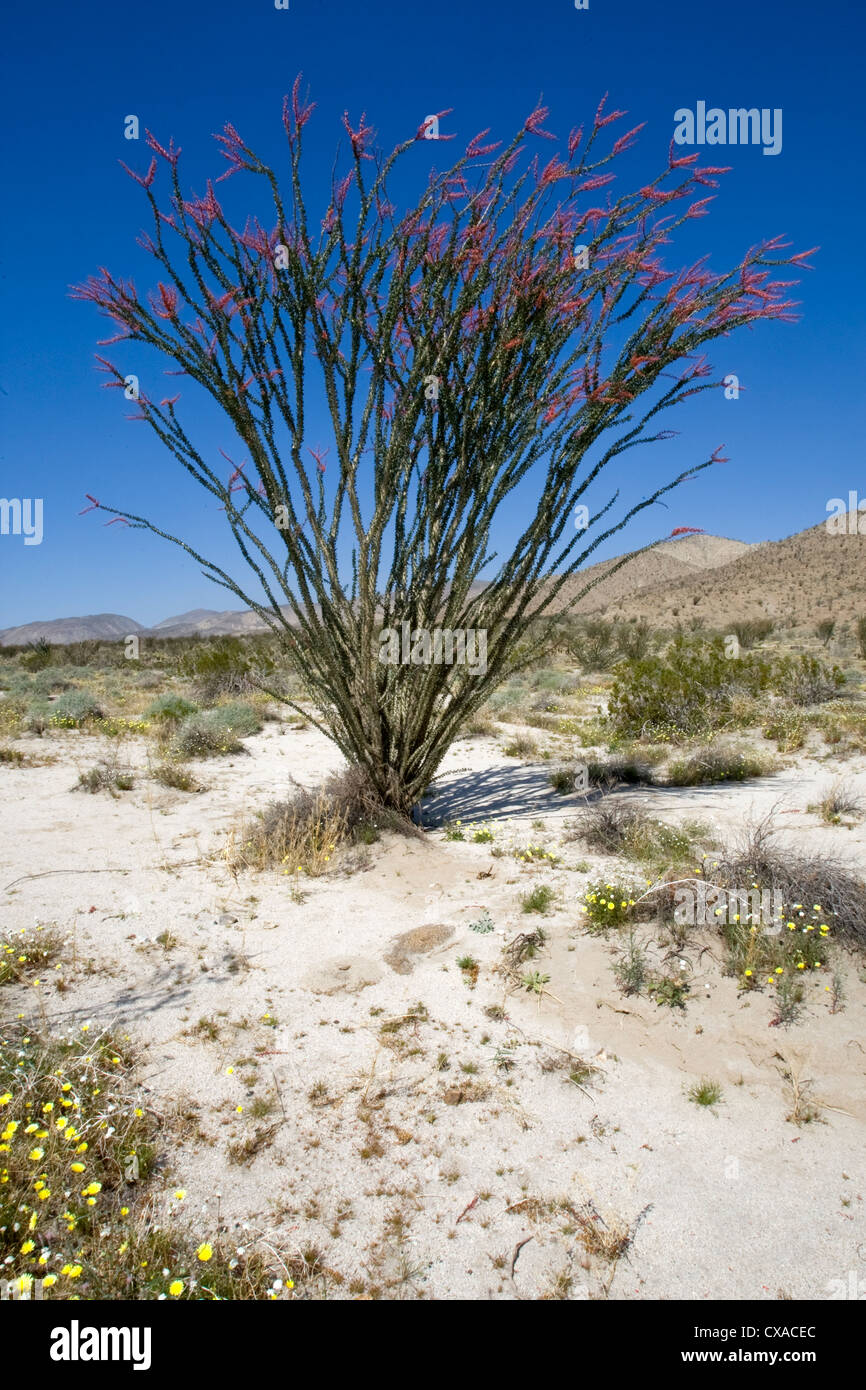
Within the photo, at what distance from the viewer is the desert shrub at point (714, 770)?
6473 mm

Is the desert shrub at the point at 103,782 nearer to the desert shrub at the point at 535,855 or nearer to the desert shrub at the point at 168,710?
the desert shrub at the point at 168,710

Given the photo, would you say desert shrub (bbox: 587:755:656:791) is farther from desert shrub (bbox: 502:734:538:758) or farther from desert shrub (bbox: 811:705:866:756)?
desert shrub (bbox: 811:705:866:756)

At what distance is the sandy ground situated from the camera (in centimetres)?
193

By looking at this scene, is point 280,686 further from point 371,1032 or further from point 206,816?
point 371,1032

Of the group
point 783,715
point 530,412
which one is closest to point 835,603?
point 783,715

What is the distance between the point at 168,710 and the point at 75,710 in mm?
1230

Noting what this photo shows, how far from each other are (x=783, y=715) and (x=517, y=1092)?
7.25m

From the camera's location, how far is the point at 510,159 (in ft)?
14.1

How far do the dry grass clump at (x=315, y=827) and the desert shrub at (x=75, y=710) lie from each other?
502cm

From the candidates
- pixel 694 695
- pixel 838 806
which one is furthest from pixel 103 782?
pixel 694 695

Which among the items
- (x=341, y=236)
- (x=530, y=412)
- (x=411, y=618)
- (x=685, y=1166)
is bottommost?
(x=685, y=1166)

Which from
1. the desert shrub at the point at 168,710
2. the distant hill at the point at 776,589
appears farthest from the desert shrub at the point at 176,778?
the distant hill at the point at 776,589

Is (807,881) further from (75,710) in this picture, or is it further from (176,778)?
(75,710)

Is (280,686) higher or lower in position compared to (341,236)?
lower
